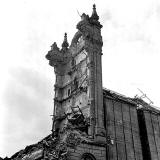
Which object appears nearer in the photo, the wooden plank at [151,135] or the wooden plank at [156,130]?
the wooden plank at [151,135]

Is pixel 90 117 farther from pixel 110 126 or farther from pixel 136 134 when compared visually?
pixel 136 134

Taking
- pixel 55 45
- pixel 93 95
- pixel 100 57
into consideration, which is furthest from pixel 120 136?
pixel 55 45

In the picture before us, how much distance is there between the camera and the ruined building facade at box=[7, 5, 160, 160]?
34.1 metres

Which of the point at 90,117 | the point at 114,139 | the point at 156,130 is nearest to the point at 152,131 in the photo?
the point at 156,130

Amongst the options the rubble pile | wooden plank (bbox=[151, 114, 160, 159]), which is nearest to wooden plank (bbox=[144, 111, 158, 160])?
wooden plank (bbox=[151, 114, 160, 159])

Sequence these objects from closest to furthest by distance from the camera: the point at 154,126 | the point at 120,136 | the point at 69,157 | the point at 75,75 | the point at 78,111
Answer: the point at 69,157, the point at 120,136, the point at 78,111, the point at 154,126, the point at 75,75

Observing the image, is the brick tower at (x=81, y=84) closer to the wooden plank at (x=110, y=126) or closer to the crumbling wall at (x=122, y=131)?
the wooden plank at (x=110, y=126)

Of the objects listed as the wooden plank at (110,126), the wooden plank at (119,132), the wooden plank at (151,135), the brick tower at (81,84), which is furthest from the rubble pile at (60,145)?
the wooden plank at (151,135)

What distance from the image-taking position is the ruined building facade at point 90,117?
34094 mm

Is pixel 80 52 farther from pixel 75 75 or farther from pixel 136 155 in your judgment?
pixel 136 155

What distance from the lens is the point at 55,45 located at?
53.3m

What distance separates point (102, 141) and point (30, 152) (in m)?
11.1

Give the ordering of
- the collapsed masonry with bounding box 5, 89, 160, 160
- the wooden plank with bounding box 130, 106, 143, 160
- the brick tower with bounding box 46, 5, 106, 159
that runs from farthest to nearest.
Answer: the wooden plank with bounding box 130, 106, 143, 160 → the brick tower with bounding box 46, 5, 106, 159 → the collapsed masonry with bounding box 5, 89, 160, 160

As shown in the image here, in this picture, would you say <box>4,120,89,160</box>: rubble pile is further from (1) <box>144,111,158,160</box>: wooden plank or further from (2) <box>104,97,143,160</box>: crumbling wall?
(1) <box>144,111,158,160</box>: wooden plank
